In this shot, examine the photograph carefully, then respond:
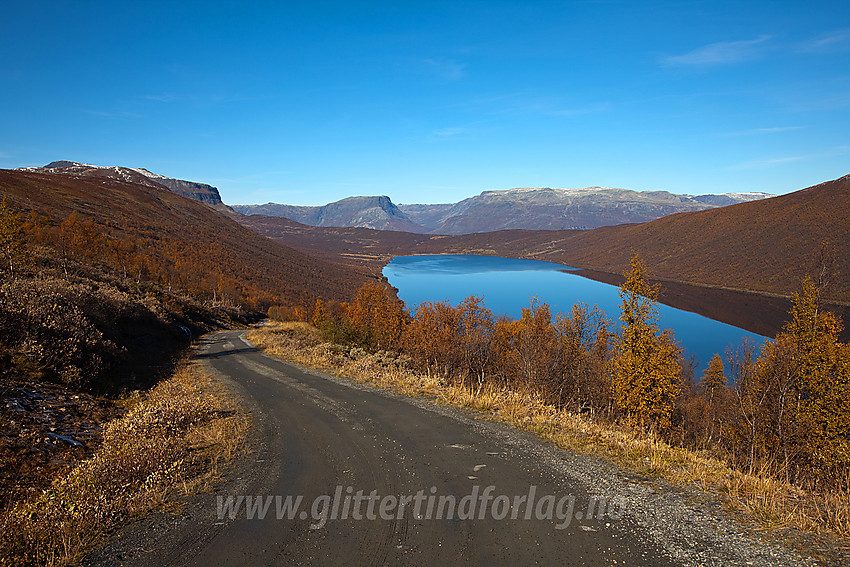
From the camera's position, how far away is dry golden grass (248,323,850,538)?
527cm

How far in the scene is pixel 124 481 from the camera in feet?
21.1

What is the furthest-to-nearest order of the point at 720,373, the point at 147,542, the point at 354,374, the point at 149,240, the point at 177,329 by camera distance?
the point at 149,240, the point at 720,373, the point at 177,329, the point at 354,374, the point at 147,542

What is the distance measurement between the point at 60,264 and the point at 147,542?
116 feet

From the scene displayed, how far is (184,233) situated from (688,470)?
135m

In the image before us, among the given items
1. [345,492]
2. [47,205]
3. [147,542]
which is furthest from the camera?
[47,205]

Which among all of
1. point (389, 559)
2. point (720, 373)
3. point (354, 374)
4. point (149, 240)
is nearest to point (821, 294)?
point (720, 373)

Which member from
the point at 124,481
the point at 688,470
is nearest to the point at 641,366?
the point at 688,470

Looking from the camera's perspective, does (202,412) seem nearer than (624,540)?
No

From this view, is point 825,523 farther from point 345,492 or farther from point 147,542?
point 147,542

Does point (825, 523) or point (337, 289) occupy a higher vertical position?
point (825, 523)

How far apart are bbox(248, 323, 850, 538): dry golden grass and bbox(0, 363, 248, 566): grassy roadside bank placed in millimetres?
5808

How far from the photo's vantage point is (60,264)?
102 feet

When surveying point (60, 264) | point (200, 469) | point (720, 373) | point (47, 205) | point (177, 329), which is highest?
point (47, 205)

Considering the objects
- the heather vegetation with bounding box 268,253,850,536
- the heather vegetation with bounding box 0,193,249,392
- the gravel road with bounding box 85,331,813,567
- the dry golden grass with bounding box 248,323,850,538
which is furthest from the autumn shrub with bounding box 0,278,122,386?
the dry golden grass with bounding box 248,323,850,538
